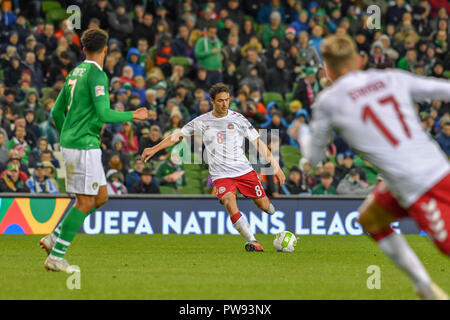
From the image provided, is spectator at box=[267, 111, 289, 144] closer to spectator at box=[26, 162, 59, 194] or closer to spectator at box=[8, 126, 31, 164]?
spectator at box=[26, 162, 59, 194]

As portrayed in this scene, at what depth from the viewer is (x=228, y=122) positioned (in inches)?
516

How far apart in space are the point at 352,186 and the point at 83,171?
9921 millimetres

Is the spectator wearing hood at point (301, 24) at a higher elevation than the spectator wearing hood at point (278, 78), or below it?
higher

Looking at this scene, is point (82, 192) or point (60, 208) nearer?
point (82, 192)

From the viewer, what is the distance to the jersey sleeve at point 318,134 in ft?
21.7

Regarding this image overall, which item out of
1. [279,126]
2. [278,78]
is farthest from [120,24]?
[279,126]

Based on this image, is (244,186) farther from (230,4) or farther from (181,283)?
(230,4)

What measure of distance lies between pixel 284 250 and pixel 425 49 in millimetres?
12291

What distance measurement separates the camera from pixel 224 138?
13242 mm

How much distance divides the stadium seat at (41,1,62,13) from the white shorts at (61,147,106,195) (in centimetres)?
1545

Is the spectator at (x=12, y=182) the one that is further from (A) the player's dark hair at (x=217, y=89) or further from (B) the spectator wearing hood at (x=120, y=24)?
(B) the spectator wearing hood at (x=120, y=24)

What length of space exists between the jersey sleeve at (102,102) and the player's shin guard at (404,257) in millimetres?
3195

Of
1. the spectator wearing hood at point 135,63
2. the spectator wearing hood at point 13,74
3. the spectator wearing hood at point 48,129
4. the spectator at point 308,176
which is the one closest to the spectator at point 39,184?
the spectator wearing hood at point 48,129

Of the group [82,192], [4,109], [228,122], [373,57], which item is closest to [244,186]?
[228,122]
